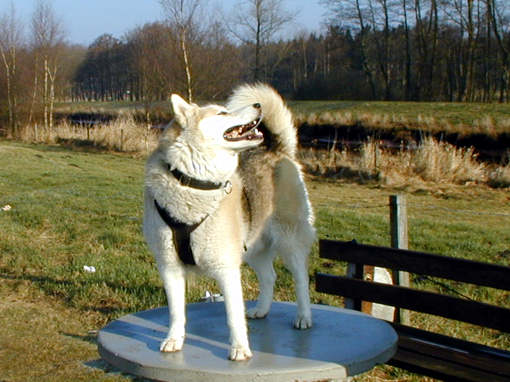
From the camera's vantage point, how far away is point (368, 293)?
4426 millimetres

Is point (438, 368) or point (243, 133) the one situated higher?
point (243, 133)

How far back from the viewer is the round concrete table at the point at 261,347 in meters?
2.90

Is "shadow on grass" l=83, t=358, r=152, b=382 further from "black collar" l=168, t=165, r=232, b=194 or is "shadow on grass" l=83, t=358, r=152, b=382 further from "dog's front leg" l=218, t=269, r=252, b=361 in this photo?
"black collar" l=168, t=165, r=232, b=194

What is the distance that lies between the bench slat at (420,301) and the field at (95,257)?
592 millimetres

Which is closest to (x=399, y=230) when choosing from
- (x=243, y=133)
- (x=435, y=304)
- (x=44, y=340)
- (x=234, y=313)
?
(x=435, y=304)

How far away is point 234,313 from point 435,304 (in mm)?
1620

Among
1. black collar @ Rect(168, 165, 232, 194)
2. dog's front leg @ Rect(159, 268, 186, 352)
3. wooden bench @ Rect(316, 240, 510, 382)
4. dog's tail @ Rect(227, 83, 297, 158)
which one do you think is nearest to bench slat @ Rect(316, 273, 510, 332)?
wooden bench @ Rect(316, 240, 510, 382)

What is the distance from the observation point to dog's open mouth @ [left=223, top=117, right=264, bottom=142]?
3078 millimetres

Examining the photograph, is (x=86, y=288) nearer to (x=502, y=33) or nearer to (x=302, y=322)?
(x=302, y=322)

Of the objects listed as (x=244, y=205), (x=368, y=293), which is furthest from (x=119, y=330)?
(x=368, y=293)

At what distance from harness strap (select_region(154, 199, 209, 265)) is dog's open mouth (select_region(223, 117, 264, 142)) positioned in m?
0.42

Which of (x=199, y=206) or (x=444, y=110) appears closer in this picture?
(x=199, y=206)

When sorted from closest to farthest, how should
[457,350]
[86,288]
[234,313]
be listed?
[234,313] → [457,350] → [86,288]

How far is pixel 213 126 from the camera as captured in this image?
3.04m
